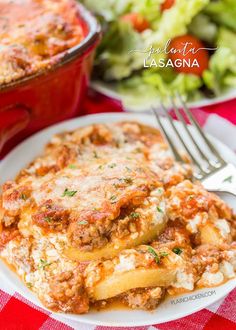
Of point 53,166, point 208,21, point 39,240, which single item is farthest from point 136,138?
point 208,21

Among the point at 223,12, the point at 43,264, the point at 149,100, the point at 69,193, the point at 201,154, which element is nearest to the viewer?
the point at 43,264

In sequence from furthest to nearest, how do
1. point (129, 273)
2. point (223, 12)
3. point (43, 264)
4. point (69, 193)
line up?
point (223, 12), point (69, 193), point (43, 264), point (129, 273)

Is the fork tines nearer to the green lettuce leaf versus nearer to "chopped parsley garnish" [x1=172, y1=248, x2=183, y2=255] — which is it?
"chopped parsley garnish" [x1=172, y1=248, x2=183, y2=255]

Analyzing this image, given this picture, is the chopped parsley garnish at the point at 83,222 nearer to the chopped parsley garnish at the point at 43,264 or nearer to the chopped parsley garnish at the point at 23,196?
the chopped parsley garnish at the point at 43,264

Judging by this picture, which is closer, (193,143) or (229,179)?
(229,179)

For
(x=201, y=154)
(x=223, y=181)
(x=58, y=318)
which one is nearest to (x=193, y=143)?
(x=201, y=154)

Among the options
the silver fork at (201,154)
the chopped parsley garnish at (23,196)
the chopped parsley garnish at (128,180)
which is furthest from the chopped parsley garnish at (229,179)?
the chopped parsley garnish at (23,196)

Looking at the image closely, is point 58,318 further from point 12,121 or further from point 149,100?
point 149,100
